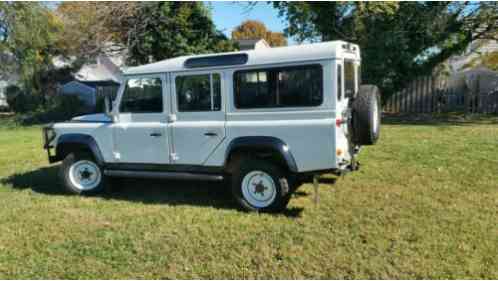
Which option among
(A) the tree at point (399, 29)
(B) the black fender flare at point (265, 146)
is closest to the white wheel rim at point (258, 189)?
(B) the black fender flare at point (265, 146)

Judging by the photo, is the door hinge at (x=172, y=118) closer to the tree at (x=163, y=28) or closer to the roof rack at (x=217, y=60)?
the roof rack at (x=217, y=60)

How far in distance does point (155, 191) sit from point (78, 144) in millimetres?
1384

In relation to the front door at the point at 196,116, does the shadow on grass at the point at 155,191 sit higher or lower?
lower

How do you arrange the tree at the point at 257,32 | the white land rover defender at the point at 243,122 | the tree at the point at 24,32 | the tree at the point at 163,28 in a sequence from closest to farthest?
the white land rover defender at the point at 243,122, the tree at the point at 163,28, the tree at the point at 24,32, the tree at the point at 257,32

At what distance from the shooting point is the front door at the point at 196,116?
16.1 feet

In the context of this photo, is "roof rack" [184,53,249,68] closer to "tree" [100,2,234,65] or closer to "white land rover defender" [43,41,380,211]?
"white land rover defender" [43,41,380,211]

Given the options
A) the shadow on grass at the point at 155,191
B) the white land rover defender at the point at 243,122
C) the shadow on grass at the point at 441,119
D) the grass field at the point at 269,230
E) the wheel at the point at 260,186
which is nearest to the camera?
the grass field at the point at 269,230

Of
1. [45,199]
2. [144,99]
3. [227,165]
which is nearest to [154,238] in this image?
[227,165]

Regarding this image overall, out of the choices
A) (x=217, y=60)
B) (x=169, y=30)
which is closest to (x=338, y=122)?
(x=217, y=60)

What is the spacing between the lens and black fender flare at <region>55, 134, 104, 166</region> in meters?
5.63

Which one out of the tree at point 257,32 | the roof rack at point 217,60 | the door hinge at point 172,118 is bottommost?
the door hinge at point 172,118

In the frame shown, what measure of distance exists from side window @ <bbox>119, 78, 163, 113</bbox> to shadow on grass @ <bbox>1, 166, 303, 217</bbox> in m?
1.35

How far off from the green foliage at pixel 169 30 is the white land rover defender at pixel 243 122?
35.1 ft

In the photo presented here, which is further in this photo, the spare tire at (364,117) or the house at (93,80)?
the house at (93,80)
